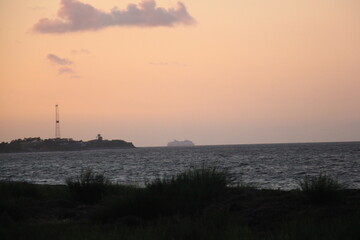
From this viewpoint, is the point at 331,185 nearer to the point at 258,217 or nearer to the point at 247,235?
the point at 258,217

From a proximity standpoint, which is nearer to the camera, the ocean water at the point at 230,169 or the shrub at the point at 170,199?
the shrub at the point at 170,199

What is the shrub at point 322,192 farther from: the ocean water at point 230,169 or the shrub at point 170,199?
the ocean water at point 230,169

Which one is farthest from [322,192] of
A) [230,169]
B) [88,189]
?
[230,169]

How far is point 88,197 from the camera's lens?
19797 millimetres

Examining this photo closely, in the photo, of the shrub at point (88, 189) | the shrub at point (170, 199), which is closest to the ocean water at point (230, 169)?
the shrub at point (170, 199)

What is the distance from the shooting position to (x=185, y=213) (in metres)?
15.5

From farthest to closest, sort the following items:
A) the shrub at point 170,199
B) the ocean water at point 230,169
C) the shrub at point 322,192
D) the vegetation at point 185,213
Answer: the ocean water at point 230,169 → the shrub at point 322,192 → the shrub at point 170,199 → the vegetation at point 185,213

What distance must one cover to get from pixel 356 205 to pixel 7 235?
30.3ft

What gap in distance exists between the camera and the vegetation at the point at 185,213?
40.7 ft

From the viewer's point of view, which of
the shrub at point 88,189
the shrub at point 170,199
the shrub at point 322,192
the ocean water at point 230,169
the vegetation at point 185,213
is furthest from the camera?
the ocean water at point 230,169

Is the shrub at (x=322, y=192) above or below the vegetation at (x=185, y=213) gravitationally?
above

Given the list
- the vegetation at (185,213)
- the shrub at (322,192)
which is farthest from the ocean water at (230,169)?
the shrub at (322,192)

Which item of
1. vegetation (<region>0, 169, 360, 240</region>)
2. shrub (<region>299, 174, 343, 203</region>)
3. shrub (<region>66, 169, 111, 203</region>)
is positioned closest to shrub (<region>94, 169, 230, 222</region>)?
vegetation (<region>0, 169, 360, 240</region>)

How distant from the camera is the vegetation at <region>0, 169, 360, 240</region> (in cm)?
1239
